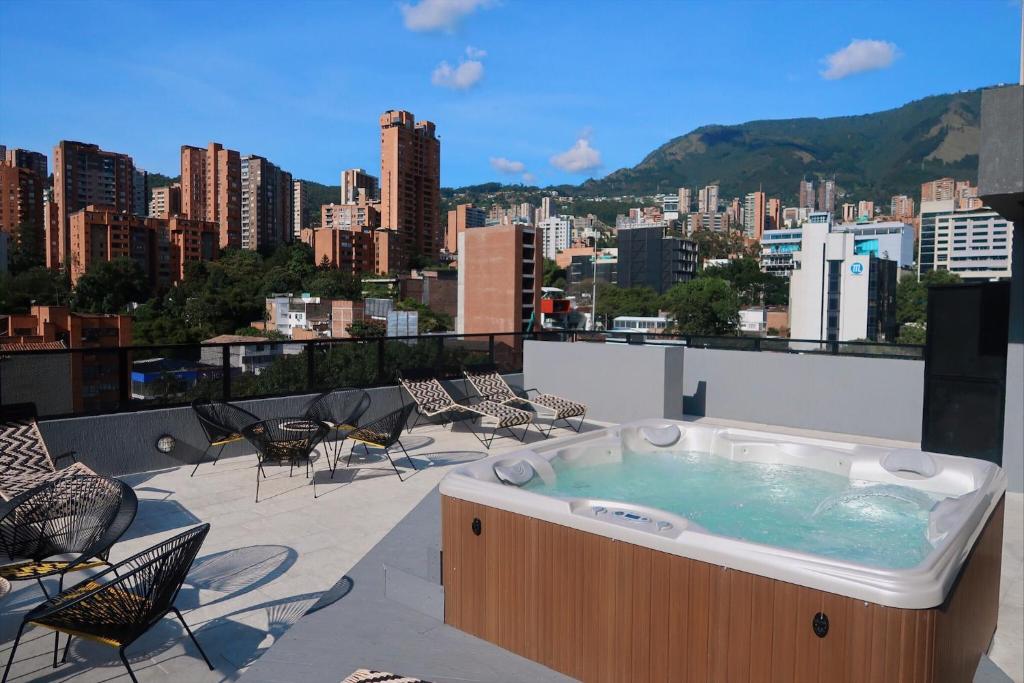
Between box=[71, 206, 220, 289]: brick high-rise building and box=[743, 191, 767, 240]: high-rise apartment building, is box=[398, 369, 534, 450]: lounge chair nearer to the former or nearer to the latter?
box=[71, 206, 220, 289]: brick high-rise building

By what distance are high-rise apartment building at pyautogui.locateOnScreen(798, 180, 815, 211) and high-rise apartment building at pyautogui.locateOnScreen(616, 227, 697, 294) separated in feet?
177

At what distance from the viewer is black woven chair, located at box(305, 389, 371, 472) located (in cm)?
664

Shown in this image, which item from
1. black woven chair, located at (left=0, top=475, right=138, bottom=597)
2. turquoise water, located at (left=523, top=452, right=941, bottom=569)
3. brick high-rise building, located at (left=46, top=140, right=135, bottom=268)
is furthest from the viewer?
brick high-rise building, located at (left=46, top=140, right=135, bottom=268)

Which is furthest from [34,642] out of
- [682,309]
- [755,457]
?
[682,309]

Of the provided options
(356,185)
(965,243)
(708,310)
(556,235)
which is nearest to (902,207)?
(965,243)

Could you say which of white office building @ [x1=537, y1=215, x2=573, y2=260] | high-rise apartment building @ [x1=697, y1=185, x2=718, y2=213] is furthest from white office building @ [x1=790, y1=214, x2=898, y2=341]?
high-rise apartment building @ [x1=697, y1=185, x2=718, y2=213]

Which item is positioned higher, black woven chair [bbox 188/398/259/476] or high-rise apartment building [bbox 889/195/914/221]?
high-rise apartment building [bbox 889/195/914/221]

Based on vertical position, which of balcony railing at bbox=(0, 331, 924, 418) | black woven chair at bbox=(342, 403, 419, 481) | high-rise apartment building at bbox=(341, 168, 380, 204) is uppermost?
high-rise apartment building at bbox=(341, 168, 380, 204)

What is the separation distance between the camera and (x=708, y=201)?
13525cm

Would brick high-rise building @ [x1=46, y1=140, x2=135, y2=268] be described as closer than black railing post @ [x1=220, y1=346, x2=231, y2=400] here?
No

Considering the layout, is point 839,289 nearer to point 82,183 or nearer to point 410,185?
point 410,185

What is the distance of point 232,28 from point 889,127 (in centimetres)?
17430

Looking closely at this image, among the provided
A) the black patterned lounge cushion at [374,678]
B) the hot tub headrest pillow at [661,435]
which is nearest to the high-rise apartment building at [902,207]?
the hot tub headrest pillow at [661,435]

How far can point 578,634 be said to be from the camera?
8.71ft
